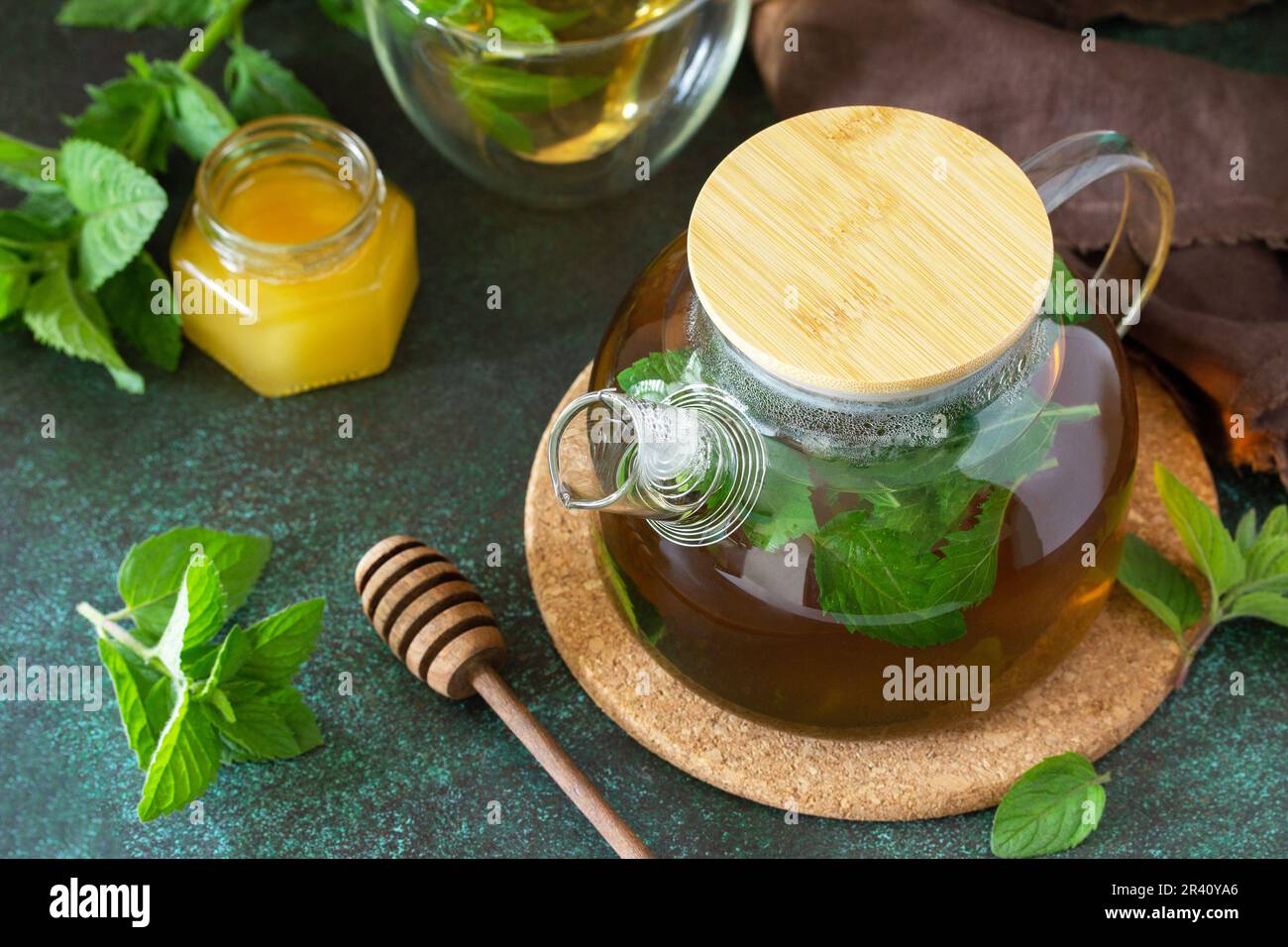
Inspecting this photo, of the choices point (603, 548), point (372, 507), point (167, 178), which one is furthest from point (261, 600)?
point (167, 178)

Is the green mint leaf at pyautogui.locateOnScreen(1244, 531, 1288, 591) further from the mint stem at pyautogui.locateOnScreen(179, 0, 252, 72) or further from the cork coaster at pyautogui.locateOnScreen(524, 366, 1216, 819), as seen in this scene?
the mint stem at pyautogui.locateOnScreen(179, 0, 252, 72)

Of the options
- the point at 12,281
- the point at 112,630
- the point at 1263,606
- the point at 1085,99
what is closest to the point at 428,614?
the point at 112,630

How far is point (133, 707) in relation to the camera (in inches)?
39.4

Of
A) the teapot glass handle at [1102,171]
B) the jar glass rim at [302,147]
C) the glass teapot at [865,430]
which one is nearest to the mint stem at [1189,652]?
the glass teapot at [865,430]

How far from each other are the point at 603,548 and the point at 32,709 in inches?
17.1

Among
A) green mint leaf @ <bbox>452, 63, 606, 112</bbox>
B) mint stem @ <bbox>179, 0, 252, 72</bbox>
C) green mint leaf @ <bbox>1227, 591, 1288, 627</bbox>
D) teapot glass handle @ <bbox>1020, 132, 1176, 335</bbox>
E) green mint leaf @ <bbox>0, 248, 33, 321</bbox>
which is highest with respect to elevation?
teapot glass handle @ <bbox>1020, 132, 1176, 335</bbox>

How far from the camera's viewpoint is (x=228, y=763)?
1.04 metres

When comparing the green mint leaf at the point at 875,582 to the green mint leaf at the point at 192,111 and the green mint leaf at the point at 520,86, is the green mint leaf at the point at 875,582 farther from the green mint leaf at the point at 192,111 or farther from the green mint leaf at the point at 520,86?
the green mint leaf at the point at 192,111

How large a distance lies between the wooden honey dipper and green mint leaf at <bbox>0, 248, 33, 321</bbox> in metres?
0.37

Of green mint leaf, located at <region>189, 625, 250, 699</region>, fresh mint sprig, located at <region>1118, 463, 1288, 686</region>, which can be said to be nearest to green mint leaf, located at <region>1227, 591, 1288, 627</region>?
fresh mint sprig, located at <region>1118, 463, 1288, 686</region>

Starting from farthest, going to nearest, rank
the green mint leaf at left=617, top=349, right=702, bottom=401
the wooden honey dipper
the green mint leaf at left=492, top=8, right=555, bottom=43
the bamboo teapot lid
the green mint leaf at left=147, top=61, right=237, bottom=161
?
the green mint leaf at left=147, top=61, right=237, bottom=161
the green mint leaf at left=492, top=8, right=555, bottom=43
the wooden honey dipper
the green mint leaf at left=617, top=349, right=702, bottom=401
the bamboo teapot lid

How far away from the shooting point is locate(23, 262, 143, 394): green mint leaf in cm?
115

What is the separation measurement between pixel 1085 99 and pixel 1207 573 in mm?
446

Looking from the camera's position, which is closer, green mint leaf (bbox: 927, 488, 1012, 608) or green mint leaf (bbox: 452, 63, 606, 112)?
green mint leaf (bbox: 927, 488, 1012, 608)
